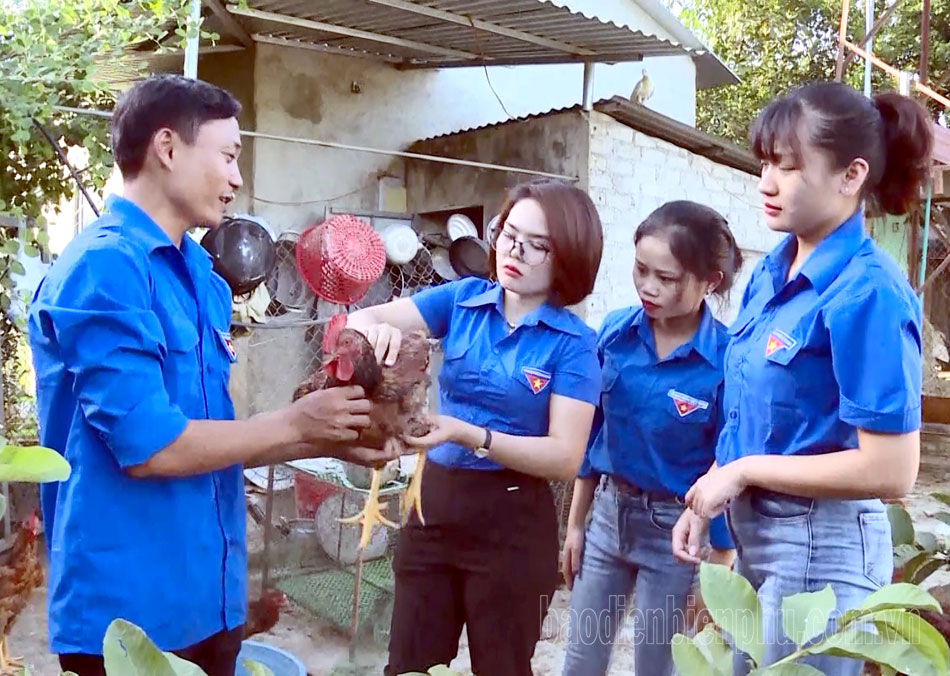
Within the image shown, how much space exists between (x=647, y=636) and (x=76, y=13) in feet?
11.3

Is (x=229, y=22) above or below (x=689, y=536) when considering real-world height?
above

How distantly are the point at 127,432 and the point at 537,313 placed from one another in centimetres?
100

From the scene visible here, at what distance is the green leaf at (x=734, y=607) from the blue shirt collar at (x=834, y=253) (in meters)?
0.79

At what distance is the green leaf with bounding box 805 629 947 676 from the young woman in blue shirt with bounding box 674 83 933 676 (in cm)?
57

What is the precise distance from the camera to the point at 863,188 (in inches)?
63.7

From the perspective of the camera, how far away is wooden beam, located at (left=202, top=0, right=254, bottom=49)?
4.62 meters

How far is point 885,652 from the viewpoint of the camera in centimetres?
81

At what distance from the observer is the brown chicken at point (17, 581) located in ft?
9.29

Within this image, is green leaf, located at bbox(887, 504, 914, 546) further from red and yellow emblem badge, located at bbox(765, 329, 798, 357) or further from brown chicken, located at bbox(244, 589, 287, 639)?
brown chicken, located at bbox(244, 589, 287, 639)

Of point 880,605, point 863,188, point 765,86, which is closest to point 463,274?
point 863,188

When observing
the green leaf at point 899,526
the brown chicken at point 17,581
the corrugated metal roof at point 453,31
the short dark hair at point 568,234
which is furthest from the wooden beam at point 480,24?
the green leaf at point 899,526

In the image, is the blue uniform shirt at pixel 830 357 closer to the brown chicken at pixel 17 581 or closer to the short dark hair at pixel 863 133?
the short dark hair at pixel 863 133

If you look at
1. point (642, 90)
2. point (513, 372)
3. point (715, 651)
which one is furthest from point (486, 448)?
point (642, 90)

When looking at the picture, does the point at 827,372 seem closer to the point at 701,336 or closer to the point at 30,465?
the point at 701,336
